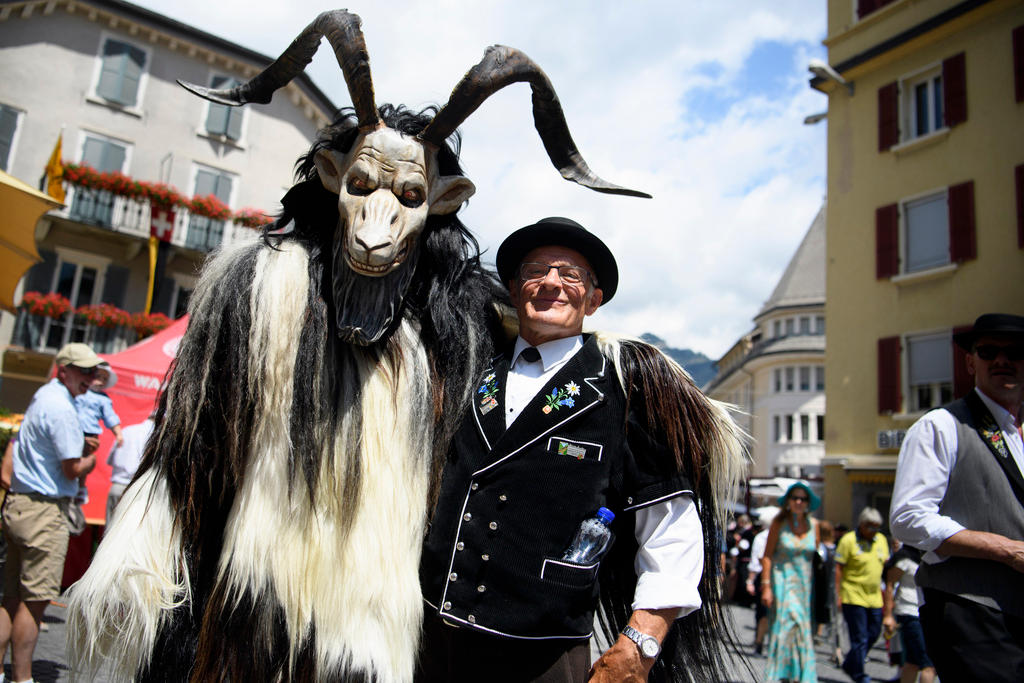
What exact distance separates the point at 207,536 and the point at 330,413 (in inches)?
18.7

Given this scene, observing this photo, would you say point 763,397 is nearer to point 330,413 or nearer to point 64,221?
point 64,221

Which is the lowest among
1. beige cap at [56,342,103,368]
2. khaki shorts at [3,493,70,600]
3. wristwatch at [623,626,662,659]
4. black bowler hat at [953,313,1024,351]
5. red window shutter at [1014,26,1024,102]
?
khaki shorts at [3,493,70,600]

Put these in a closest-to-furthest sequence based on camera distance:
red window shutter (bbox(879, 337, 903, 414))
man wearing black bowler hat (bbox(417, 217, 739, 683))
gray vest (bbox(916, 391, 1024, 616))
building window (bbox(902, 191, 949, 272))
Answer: man wearing black bowler hat (bbox(417, 217, 739, 683))
gray vest (bbox(916, 391, 1024, 616))
building window (bbox(902, 191, 949, 272))
red window shutter (bbox(879, 337, 903, 414))

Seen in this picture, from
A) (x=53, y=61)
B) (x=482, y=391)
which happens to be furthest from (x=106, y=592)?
(x=53, y=61)

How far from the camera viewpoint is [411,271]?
2.44 m

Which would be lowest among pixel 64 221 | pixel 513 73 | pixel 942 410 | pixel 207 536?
pixel 207 536

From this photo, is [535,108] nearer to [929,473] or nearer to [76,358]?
[929,473]

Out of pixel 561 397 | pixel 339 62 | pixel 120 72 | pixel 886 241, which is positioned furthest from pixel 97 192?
pixel 561 397

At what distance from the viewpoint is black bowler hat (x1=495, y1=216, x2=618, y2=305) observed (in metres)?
2.53

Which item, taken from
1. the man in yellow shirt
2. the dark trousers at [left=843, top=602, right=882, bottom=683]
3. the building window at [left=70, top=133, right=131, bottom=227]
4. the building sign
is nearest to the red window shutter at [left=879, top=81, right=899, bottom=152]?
the building sign

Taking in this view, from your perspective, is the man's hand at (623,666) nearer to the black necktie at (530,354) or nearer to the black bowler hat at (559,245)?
the black necktie at (530,354)

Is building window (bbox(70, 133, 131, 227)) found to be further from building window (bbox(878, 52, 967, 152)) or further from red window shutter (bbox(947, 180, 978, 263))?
red window shutter (bbox(947, 180, 978, 263))

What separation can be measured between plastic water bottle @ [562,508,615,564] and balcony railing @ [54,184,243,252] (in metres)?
18.4

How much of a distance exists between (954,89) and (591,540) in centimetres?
1656
